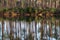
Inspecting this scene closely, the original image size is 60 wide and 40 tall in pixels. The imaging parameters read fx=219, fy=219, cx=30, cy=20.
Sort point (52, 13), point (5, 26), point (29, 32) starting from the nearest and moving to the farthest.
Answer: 1. point (29, 32)
2. point (5, 26)
3. point (52, 13)

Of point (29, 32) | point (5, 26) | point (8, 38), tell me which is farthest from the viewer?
point (5, 26)

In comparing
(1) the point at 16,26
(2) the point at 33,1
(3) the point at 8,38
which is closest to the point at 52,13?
(2) the point at 33,1

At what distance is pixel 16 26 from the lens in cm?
390

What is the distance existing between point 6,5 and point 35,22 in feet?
4.51

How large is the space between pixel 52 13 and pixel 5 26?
155 centimetres

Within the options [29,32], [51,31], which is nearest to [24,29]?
[29,32]

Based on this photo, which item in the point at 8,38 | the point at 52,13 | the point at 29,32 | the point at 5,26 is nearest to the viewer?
the point at 8,38

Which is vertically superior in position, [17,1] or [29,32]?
→ [17,1]

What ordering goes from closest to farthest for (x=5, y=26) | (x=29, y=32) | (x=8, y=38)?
1. (x=8, y=38)
2. (x=29, y=32)
3. (x=5, y=26)

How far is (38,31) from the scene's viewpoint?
3.64 meters

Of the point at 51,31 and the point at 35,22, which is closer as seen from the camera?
the point at 51,31

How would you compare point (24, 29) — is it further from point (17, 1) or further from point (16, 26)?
point (17, 1)

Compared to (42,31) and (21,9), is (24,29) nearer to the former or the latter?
(42,31)

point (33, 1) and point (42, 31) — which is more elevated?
point (33, 1)
